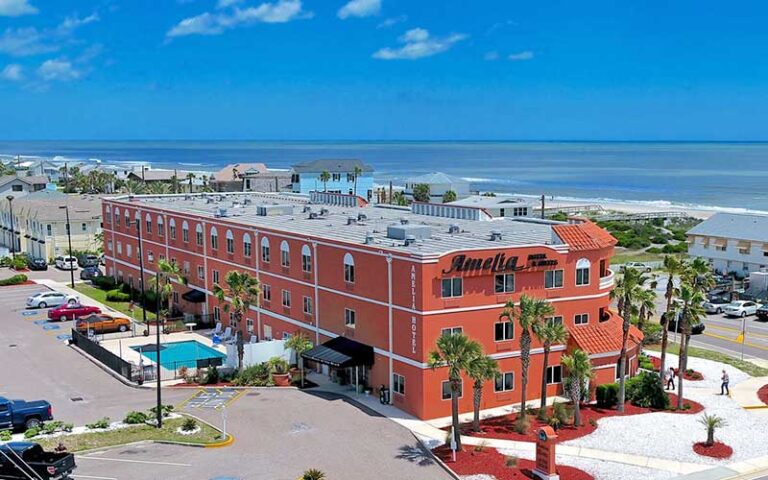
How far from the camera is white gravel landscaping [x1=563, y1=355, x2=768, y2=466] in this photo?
38094 millimetres

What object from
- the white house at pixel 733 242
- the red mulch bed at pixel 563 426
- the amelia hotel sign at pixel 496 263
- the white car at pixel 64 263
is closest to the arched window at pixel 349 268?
the amelia hotel sign at pixel 496 263

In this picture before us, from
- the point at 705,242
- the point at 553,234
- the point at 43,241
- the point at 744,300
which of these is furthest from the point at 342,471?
the point at 43,241

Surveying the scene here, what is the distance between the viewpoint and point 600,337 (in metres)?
47.7

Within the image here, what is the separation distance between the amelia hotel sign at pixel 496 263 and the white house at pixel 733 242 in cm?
4506

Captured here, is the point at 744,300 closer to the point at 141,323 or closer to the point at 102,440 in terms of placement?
the point at 141,323

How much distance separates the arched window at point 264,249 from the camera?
5799 centimetres

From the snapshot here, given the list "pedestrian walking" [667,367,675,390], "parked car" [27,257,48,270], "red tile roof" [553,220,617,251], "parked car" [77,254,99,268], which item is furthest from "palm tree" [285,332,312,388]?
"parked car" [27,257,48,270]

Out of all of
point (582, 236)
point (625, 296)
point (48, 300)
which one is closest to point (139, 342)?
point (48, 300)

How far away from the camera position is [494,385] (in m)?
44.8

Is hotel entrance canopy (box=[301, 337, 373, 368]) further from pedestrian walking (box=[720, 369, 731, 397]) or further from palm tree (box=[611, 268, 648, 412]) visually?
pedestrian walking (box=[720, 369, 731, 397])

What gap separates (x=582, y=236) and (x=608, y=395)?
29.8ft

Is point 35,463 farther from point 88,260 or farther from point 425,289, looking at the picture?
point 88,260

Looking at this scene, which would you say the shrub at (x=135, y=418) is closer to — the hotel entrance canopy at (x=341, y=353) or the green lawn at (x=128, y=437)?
the green lawn at (x=128, y=437)

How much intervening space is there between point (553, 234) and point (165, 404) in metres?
23.3
